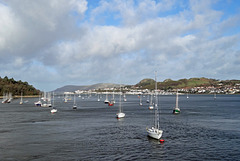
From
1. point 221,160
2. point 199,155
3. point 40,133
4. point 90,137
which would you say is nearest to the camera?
point 221,160

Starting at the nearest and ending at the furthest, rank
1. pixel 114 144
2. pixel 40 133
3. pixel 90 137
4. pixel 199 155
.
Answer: pixel 199 155, pixel 114 144, pixel 90 137, pixel 40 133

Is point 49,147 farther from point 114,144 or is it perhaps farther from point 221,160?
point 221,160

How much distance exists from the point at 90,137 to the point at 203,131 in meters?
30.5

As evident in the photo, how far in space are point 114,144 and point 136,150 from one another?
21.9 ft

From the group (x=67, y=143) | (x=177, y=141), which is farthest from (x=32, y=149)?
(x=177, y=141)

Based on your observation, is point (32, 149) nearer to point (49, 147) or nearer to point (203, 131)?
point (49, 147)

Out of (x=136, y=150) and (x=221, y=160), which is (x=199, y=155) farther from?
(x=136, y=150)

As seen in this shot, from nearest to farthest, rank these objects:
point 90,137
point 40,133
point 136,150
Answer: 1. point 136,150
2. point 90,137
3. point 40,133

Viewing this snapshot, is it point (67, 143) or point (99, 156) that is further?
point (67, 143)

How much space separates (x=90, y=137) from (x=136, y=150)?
1601cm

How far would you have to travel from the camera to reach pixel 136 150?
45562mm

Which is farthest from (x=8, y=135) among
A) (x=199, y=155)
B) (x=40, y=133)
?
(x=199, y=155)

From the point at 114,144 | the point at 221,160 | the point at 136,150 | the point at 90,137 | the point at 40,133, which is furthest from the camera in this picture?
the point at 40,133

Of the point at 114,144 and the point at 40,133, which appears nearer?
the point at 114,144
